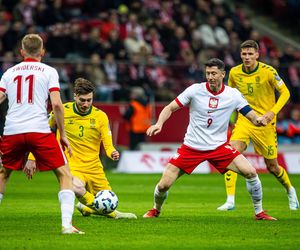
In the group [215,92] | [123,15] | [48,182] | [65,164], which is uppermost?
[123,15]

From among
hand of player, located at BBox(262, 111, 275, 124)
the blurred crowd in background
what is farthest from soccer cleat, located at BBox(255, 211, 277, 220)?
the blurred crowd in background

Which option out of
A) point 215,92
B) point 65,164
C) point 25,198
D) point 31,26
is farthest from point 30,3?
point 65,164

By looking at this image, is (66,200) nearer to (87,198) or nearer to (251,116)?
(87,198)

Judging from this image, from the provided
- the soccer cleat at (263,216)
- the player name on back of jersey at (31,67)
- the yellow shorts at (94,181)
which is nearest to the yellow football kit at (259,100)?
the soccer cleat at (263,216)

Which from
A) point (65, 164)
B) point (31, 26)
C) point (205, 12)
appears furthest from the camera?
point (205, 12)

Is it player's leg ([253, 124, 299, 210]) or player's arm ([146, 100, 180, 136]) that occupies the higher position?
player's arm ([146, 100, 180, 136])

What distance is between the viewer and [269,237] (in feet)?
34.2

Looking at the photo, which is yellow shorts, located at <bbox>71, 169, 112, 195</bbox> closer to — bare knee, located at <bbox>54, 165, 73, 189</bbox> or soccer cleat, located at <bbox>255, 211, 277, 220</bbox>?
soccer cleat, located at <bbox>255, 211, 277, 220</bbox>

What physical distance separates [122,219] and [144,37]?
1617cm

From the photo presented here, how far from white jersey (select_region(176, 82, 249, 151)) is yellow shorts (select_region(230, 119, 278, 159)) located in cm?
201

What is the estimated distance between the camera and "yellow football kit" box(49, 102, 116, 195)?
1273cm

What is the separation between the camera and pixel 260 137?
1459 cm

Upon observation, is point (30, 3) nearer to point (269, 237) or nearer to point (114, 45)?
point (114, 45)

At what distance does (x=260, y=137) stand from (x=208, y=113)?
90.7 inches
